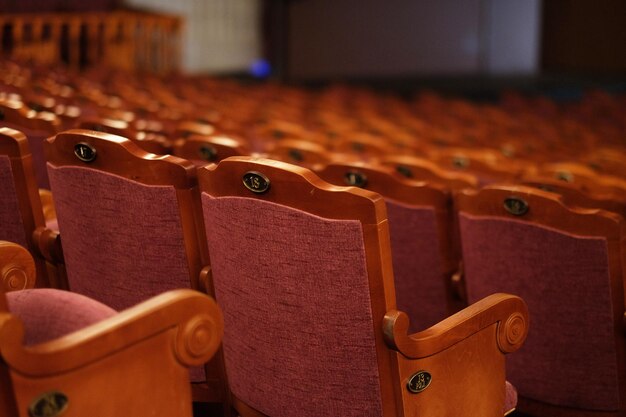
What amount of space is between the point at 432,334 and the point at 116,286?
11.3 inches

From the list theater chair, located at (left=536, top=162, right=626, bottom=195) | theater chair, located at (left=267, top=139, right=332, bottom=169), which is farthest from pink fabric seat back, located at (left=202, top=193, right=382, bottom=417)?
theater chair, located at (left=536, top=162, right=626, bottom=195)

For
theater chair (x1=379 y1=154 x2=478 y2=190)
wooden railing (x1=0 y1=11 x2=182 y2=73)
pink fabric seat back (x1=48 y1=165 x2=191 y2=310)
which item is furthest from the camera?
wooden railing (x1=0 y1=11 x2=182 y2=73)

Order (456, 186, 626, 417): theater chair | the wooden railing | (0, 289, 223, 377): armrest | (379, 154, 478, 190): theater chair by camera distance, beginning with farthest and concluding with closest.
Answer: the wooden railing
(379, 154, 478, 190): theater chair
(456, 186, 626, 417): theater chair
(0, 289, 223, 377): armrest

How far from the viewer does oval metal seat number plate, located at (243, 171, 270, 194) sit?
601 millimetres

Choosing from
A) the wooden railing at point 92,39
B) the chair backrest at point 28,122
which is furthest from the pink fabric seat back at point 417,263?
the wooden railing at point 92,39

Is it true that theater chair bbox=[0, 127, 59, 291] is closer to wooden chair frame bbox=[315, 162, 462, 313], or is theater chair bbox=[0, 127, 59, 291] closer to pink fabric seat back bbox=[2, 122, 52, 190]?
pink fabric seat back bbox=[2, 122, 52, 190]

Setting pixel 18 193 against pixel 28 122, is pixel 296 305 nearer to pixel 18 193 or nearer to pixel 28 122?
pixel 18 193

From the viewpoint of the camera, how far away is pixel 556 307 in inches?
34.1

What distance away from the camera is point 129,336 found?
48cm

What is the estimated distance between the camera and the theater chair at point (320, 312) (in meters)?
0.59

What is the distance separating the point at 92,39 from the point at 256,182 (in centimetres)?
422

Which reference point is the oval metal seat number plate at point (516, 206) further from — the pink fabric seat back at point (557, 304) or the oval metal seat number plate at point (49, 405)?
the oval metal seat number plate at point (49, 405)

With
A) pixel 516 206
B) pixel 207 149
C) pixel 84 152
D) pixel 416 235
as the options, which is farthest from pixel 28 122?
pixel 516 206

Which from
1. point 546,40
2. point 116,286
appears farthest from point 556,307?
point 546,40
